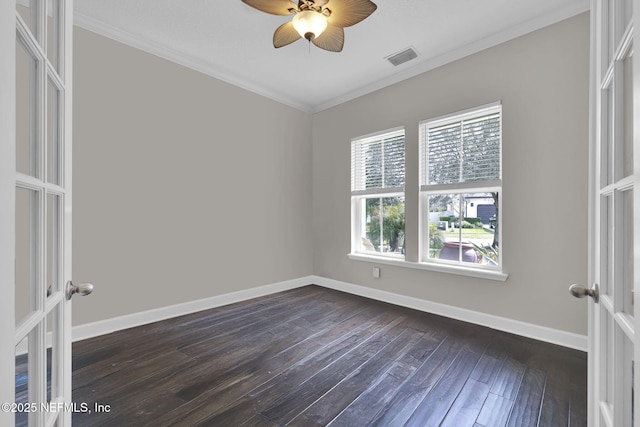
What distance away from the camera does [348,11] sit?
2.02 meters

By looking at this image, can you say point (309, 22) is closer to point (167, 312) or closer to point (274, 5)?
point (274, 5)

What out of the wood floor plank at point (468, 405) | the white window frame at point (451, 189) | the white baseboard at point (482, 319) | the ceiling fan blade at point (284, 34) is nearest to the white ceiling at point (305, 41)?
the ceiling fan blade at point (284, 34)

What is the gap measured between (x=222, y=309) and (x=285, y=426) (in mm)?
1972

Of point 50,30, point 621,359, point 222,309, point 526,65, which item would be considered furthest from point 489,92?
point 222,309

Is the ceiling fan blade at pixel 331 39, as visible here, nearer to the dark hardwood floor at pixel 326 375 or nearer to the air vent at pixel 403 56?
the air vent at pixel 403 56

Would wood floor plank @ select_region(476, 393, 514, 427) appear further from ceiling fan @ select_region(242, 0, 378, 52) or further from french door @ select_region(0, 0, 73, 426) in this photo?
ceiling fan @ select_region(242, 0, 378, 52)

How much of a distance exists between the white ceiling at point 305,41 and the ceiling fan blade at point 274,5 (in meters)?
0.47

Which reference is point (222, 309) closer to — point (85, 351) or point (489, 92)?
point (85, 351)

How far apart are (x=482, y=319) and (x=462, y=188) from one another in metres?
1.29

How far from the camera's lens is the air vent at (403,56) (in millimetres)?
2918

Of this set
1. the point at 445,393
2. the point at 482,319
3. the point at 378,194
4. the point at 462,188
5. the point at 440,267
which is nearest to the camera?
the point at 445,393

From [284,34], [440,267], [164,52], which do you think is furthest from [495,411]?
[164,52]

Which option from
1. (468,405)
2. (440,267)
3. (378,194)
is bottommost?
(468,405)

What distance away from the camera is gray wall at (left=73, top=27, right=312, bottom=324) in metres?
2.54
